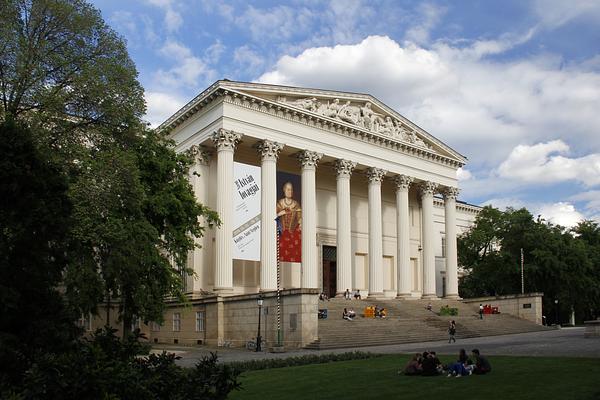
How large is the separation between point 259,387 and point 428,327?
26.9m

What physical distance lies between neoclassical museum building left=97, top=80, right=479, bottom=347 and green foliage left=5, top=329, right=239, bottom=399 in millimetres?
24570

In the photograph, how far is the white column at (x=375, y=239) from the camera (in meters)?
49.5

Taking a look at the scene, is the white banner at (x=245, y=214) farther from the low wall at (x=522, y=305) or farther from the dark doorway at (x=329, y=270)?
the low wall at (x=522, y=305)

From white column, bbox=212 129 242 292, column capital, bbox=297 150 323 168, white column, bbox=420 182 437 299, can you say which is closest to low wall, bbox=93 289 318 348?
white column, bbox=212 129 242 292

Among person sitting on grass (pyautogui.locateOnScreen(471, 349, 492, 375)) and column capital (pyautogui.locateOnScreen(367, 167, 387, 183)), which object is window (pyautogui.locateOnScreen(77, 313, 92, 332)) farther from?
column capital (pyautogui.locateOnScreen(367, 167, 387, 183))

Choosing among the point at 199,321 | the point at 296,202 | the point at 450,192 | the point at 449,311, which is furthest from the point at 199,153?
the point at 450,192

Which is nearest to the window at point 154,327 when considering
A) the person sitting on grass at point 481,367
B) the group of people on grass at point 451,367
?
the group of people on grass at point 451,367

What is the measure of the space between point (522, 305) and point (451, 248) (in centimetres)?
892

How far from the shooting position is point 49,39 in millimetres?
22156

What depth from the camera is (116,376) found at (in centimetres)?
697

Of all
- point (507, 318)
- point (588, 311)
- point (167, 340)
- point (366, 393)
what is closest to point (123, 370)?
point (366, 393)

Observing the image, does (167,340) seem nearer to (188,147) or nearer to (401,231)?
(188,147)

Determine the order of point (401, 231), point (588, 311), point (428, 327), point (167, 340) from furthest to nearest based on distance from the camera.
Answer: point (588, 311)
point (401, 231)
point (167, 340)
point (428, 327)

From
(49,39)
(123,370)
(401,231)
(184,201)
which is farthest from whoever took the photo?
(401,231)
